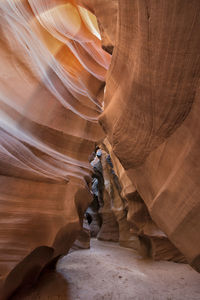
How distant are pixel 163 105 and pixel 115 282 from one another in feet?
15.9

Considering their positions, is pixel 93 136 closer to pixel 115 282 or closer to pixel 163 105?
pixel 115 282

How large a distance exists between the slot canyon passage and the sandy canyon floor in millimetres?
30

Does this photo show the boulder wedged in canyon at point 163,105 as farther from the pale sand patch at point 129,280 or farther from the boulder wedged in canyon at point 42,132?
the pale sand patch at point 129,280

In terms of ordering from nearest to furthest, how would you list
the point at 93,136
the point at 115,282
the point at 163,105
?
1. the point at 163,105
2. the point at 115,282
3. the point at 93,136

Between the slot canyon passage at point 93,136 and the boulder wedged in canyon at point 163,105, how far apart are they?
1 cm

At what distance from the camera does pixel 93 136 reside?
6277 mm

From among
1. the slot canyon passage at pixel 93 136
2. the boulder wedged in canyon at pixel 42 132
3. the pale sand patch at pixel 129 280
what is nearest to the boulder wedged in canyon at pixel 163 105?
the slot canyon passage at pixel 93 136

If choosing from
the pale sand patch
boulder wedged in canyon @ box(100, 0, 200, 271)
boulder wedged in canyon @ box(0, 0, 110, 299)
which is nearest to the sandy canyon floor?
the pale sand patch

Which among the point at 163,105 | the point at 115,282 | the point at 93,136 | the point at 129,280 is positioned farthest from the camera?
A: the point at 93,136

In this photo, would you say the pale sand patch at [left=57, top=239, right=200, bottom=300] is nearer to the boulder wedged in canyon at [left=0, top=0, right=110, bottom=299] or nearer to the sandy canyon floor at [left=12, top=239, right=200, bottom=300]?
the sandy canyon floor at [left=12, top=239, right=200, bottom=300]

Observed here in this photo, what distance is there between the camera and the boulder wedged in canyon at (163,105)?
1697 mm

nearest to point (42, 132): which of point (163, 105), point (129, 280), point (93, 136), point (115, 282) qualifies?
point (93, 136)

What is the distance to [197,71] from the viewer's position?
1.76m

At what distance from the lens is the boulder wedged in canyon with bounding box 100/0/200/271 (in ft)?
5.57
